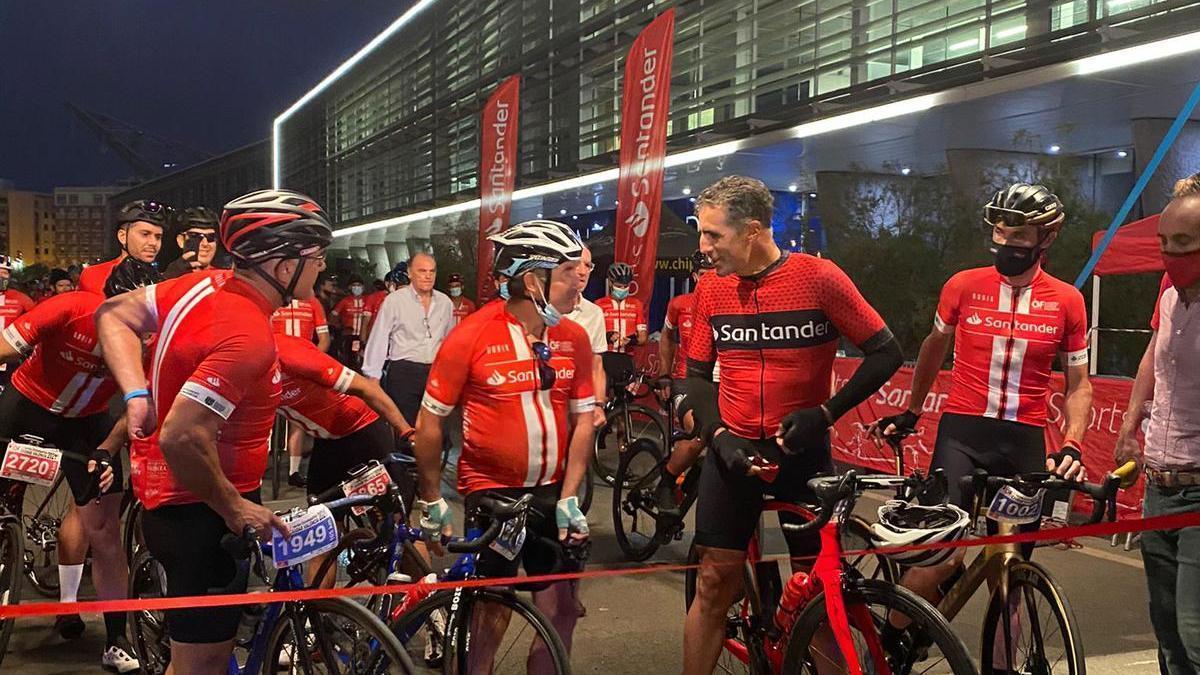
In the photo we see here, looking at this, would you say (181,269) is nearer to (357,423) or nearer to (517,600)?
(357,423)

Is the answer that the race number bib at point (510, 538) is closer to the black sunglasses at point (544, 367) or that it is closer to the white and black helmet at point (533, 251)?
the black sunglasses at point (544, 367)

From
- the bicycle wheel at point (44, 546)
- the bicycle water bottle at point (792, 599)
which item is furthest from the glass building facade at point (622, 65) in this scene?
the bicycle wheel at point (44, 546)

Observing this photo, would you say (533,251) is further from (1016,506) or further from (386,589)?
(1016,506)

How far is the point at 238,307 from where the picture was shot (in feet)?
9.21

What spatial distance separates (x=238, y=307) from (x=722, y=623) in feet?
6.75

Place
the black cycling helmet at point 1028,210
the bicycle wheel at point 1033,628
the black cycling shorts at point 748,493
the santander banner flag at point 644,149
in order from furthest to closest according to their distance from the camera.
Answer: the santander banner flag at point 644,149
the black cycling helmet at point 1028,210
the black cycling shorts at point 748,493
the bicycle wheel at point 1033,628

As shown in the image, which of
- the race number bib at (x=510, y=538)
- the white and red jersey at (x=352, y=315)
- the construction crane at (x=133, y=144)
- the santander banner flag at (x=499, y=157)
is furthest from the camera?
the construction crane at (x=133, y=144)

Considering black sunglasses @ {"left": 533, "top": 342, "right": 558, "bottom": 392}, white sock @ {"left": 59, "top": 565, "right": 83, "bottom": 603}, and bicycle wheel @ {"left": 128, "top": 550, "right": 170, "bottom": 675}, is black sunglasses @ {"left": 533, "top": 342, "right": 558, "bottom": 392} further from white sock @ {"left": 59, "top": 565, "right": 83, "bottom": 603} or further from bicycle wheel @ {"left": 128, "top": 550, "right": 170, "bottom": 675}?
white sock @ {"left": 59, "top": 565, "right": 83, "bottom": 603}

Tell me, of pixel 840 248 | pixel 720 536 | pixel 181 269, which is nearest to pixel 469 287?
pixel 840 248

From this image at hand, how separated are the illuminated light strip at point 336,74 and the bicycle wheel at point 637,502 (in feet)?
72.1

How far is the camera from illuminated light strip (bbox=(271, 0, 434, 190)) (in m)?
43.4

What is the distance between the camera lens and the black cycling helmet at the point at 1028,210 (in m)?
4.22

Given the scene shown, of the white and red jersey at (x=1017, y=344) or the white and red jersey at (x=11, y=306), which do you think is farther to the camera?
the white and red jersey at (x=11, y=306)

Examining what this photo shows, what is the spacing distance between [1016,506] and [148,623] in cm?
337
